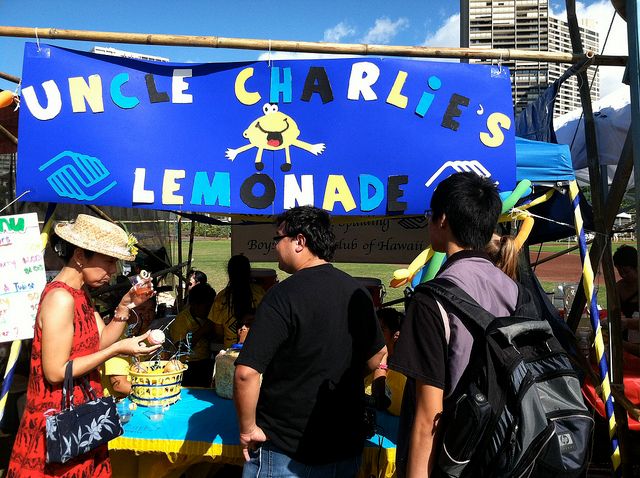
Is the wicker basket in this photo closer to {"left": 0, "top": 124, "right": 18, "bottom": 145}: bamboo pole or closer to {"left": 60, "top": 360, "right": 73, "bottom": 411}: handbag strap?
{"left": 60, "top": 360, "right": 73, "bottom": 411}: handbag strap

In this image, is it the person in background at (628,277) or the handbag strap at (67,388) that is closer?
the handbag strap at (67,388)

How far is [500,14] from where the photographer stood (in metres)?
17.6

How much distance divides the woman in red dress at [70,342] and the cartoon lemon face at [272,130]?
1379 mm

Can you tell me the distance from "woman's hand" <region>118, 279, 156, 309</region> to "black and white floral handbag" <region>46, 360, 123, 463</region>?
1.35 feet

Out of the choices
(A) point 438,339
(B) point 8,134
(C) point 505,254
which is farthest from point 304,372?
(B) point 8,134

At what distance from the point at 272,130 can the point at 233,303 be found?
155cm

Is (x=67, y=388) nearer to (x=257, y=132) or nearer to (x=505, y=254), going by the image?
(x=257, y=132)

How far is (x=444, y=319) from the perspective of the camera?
158cm

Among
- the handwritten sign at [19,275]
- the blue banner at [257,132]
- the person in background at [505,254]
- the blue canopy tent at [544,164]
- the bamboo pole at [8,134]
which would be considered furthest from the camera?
the bamboo pole at [8,134]

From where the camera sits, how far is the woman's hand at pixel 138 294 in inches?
99.7

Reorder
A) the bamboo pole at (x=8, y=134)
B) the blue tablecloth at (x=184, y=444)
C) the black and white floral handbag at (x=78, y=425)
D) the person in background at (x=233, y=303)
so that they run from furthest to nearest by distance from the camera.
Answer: the person in background at (x=233, y=303) < the bamboo pole at (x=8, y=134) < the blue tablecloth at (x=184, y=444) < the black and white floral handbag at (x=78, y=425)

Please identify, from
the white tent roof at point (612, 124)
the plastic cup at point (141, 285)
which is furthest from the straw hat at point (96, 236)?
the white tent roof at point (612, 124)

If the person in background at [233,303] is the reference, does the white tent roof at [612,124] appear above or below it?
above

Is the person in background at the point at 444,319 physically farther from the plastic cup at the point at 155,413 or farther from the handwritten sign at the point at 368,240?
the handwritten sign at the point at 368,240
